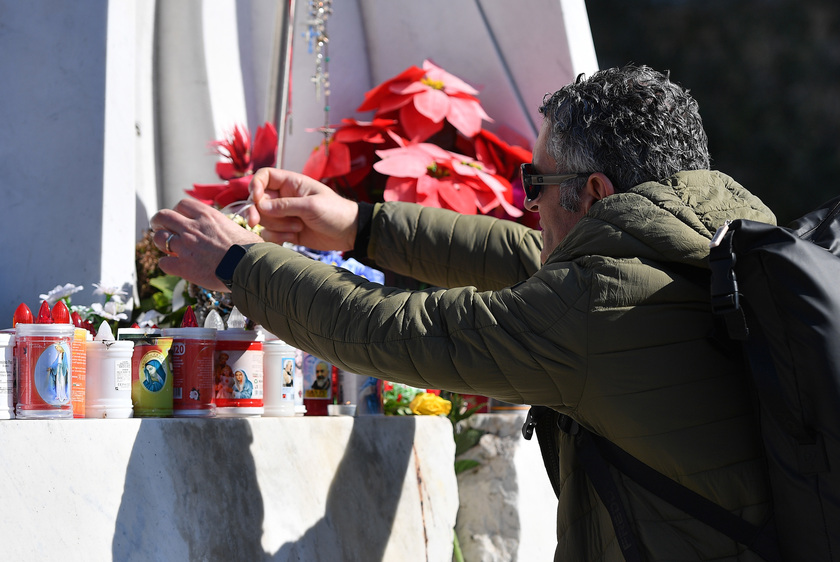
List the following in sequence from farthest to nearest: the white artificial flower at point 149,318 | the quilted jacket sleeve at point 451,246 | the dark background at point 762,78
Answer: the dark background at point 762,78
the quilted jacket sleeve at point 451,246
the white artificial flower at point 149,318

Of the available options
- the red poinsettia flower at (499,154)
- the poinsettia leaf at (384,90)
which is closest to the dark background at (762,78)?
the red poinsettia flower at (499,154)

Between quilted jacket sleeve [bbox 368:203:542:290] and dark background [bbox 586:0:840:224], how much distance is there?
5.19m

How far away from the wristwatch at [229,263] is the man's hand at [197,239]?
0.13 feet

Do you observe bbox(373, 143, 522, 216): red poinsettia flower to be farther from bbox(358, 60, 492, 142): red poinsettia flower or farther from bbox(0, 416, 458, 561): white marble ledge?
bbox(0, 416, 458, 561): white marble ledge

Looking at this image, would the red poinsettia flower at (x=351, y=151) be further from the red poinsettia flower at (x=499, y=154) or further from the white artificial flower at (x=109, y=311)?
the white artificial flower at (x=109, y=311)

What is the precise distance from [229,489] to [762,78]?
6633 mm

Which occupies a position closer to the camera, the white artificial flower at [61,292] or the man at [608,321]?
the man at [608,321]

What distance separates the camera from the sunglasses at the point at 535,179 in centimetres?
174

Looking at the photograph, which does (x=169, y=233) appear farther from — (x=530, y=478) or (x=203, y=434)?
(x=530, y=478)

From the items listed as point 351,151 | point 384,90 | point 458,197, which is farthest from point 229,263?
point 384,90

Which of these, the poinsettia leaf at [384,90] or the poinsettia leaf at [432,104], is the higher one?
the poinsettia leaf at [384,90]

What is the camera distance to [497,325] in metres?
1.47

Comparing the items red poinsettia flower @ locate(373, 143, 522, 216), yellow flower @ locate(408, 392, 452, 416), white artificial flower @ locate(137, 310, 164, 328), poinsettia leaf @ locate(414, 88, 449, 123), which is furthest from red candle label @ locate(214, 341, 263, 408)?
poinsettia leaf @ locate(414, 88, 449, 123)

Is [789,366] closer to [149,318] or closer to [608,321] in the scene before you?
[608,321]
